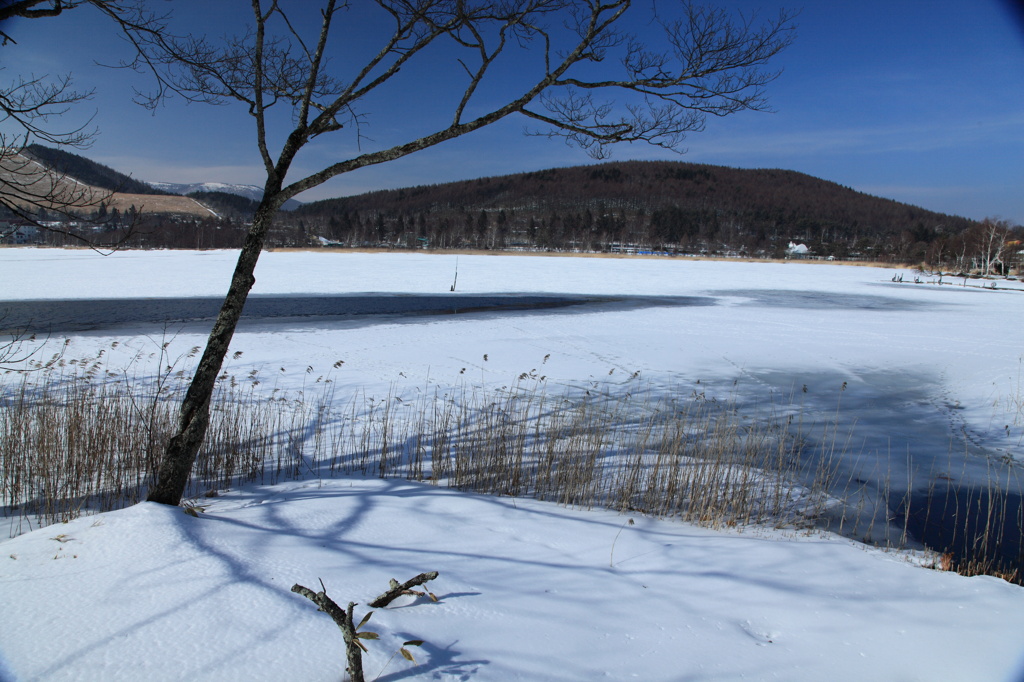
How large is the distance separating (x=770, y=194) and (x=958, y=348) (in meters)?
174

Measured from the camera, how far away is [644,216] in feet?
474

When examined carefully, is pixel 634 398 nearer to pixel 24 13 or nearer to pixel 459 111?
pixel 459 111

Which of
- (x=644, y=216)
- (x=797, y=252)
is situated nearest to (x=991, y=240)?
(x=797, y=252)

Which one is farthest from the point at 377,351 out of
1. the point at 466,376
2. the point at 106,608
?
the point at 106,608

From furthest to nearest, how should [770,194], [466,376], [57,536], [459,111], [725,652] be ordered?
1. [770,194]
2. [466,376]
3. [459,111]
4. [57,536]
5. [725,652]

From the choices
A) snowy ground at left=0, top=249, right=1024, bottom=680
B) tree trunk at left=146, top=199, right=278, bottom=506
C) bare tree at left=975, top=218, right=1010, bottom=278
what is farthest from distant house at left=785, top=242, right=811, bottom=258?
tree trunk at left=146, top=199, right=278, bottom=506

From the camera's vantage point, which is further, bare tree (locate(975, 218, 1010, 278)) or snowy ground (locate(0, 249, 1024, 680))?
bare tree (locate(975, 218, 1010, 278))

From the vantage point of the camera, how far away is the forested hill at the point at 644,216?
383 ft

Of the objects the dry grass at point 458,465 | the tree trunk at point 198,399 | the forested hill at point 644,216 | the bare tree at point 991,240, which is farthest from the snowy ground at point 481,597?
the forested hill at point 644,216

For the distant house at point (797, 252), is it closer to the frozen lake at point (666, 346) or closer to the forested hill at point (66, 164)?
the frozen lake at point (666, 346)

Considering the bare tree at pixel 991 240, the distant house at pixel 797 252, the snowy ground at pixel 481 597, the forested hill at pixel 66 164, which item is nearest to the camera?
the snowy ground at pixel 481 597

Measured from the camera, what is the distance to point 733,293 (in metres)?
26.0

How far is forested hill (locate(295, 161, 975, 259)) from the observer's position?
117 m

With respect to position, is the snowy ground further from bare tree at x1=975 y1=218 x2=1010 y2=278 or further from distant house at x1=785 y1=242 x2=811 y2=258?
distant house at x1=785 y1=242 x2=811 y2=258
